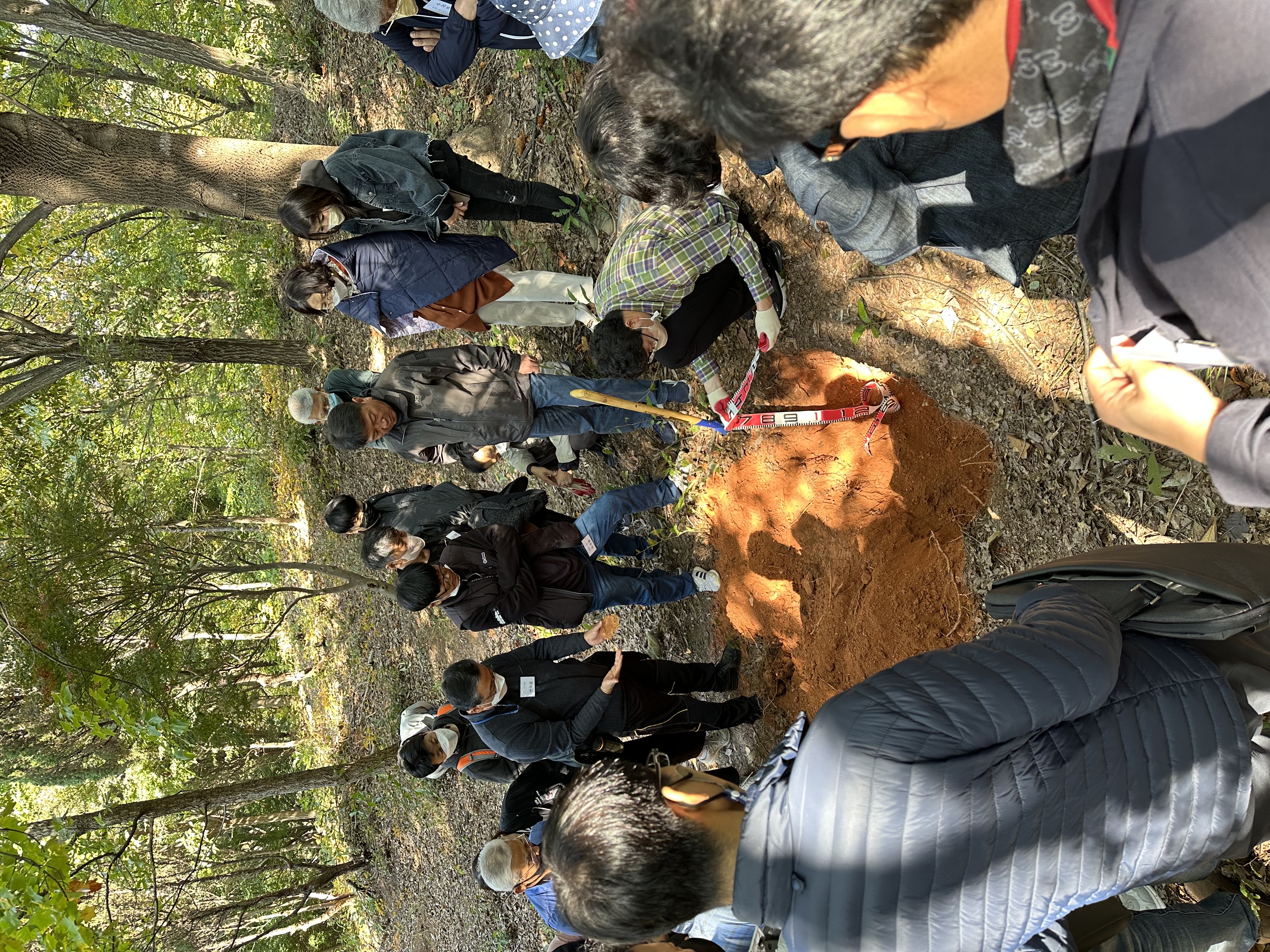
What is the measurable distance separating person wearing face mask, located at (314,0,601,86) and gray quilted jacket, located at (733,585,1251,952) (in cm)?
338

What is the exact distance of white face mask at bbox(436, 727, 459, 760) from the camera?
5016mm

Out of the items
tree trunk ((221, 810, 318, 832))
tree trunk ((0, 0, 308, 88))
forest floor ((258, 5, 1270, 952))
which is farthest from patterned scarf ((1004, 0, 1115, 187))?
tree trunk ((221, 810, 318, 832))

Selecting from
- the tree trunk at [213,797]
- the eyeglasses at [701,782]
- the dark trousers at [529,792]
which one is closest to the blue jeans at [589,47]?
the eyeglasses at [701,782]

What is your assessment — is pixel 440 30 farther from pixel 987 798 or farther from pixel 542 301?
pixel 987 798

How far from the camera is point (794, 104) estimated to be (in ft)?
3.69

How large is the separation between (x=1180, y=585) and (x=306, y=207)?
4.92 m

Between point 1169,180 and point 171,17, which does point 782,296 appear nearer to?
point 1169,180

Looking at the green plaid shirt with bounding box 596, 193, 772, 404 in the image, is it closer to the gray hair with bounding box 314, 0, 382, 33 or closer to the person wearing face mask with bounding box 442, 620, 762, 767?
the gray hair with bounding box 314, 0, 382, 33

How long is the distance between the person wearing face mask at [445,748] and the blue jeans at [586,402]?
175 cm

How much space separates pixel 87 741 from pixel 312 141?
7.88 meters

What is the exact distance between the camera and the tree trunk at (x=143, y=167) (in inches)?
201

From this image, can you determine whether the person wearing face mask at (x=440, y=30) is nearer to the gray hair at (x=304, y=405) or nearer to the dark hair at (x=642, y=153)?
the dark hair at (x=642, y=153)

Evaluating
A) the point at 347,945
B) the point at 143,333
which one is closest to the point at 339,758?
the point at 347,945

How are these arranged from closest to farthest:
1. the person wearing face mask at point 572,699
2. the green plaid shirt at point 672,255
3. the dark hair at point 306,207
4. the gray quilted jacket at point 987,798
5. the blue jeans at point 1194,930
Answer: the gray quilted jacket at point 987,798 < the blue jeans at point 1194,930 < the green plaid shirt at point 672,255 < the person wearing face mask at point 572,699 < the dark hair at point 306,207
